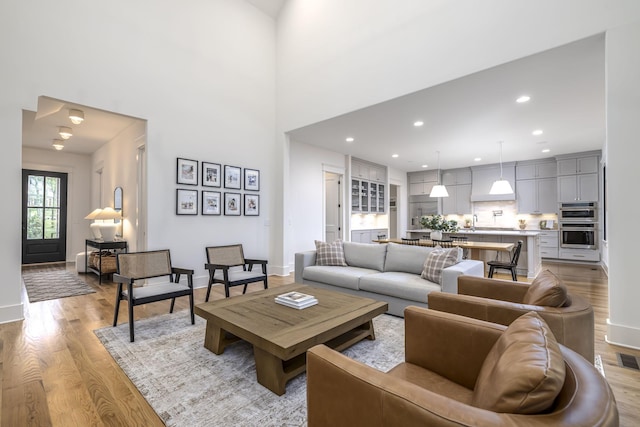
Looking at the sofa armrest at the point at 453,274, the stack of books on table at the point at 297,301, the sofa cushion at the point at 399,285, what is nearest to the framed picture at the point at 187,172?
the stack of books on table at the point at 297,301

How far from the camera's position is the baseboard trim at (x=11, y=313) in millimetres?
3281

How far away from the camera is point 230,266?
3.96m

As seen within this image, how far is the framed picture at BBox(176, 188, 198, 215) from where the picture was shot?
478 cm

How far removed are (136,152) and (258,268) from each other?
301 cm

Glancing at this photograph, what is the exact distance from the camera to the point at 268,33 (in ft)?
20.3

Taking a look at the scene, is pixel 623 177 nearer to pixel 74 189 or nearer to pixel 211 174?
pixel 211 174

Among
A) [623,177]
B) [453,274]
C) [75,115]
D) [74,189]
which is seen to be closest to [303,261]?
[453,274]

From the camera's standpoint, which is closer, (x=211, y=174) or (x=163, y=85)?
(x=163, y=85)

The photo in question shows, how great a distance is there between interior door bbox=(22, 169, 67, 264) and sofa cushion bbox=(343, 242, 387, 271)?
7.68 metres

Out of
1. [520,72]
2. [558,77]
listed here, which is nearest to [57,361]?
[520,72]

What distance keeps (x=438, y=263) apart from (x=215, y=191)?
383 centimetres

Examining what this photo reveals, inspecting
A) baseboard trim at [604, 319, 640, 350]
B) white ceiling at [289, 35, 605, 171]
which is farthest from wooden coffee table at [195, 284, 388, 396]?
white ceiling at [289, 35, 605, 171]

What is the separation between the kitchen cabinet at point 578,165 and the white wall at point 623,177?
5653 millimetres

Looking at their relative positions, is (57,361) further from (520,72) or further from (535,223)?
(535,223)
